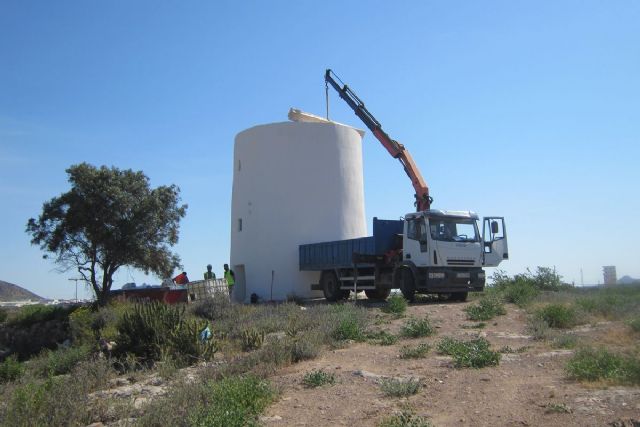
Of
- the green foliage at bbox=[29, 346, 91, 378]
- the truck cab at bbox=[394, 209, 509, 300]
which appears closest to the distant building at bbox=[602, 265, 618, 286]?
the truck cab at bbox=[394, 209, 509, 300]

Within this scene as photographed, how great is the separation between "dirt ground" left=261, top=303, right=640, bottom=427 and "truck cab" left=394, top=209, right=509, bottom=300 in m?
7.38

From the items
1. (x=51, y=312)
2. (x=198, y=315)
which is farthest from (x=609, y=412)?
(x=51, y=312)

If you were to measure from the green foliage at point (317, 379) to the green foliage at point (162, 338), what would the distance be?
3371mm

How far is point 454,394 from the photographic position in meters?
7.12

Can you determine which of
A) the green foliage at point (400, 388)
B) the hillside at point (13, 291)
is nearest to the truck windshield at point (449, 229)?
the green foliage at point (400, 388)

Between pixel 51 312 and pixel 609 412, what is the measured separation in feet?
81.1

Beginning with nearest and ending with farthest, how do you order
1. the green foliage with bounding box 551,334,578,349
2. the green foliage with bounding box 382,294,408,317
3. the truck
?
the green foliage with bounding box 551,334,578,349, the green foliage with bounding box 382,294,408,317, the truck

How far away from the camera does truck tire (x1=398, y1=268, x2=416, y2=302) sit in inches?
723

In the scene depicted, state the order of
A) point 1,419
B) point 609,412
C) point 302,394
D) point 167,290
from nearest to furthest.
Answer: point 609,412 → point 1,419 → point 302,394 → point 167,290

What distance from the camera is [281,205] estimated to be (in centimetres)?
2550

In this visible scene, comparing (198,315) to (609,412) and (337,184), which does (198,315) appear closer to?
(337,184)

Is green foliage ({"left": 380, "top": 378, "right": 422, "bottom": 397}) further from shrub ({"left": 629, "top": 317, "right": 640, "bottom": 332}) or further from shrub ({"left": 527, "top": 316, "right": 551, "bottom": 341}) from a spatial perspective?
shrub ({"left": 629, "top": 317, "right": 640, "bottom": 332})

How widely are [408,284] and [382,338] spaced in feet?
23.9

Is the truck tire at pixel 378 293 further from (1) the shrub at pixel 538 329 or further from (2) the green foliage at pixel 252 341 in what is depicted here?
(2) the green foliage at pixel 252 341
